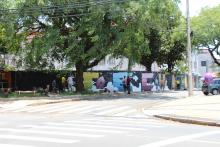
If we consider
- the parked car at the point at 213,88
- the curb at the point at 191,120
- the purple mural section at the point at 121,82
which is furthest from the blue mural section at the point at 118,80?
the curb at the point at 191,120

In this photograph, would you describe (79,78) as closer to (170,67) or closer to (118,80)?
(118,80)

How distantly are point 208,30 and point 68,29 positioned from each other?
30.3 m

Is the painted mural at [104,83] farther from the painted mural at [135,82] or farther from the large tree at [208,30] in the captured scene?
the large tree at [208,30]

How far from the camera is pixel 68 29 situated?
132 ft

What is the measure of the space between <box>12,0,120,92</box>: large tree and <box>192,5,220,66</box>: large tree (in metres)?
28.7

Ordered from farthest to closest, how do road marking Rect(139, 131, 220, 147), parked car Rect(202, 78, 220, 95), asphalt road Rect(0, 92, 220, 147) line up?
parked car Rect(202, 78, 220, 95)
asphalt road Rect(0, 92, 220, 147)
road marking Rect(139, 131, 220, 147)

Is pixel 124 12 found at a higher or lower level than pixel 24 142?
higher

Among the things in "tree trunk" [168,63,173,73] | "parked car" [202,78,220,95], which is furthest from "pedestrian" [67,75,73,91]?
"tree trunk" [168,63,173,73]

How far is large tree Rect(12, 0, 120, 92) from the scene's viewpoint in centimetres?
3781

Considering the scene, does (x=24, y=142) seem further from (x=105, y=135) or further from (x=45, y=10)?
(x=45, y=10)

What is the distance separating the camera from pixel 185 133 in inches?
608

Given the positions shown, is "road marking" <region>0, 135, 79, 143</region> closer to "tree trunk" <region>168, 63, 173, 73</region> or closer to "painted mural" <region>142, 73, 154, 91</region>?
"painted mural" <region>142, 73, 154, 91</region>

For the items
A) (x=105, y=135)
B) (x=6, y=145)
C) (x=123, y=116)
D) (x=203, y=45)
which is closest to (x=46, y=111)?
(x=123, y=116)

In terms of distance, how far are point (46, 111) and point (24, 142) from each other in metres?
13.5
